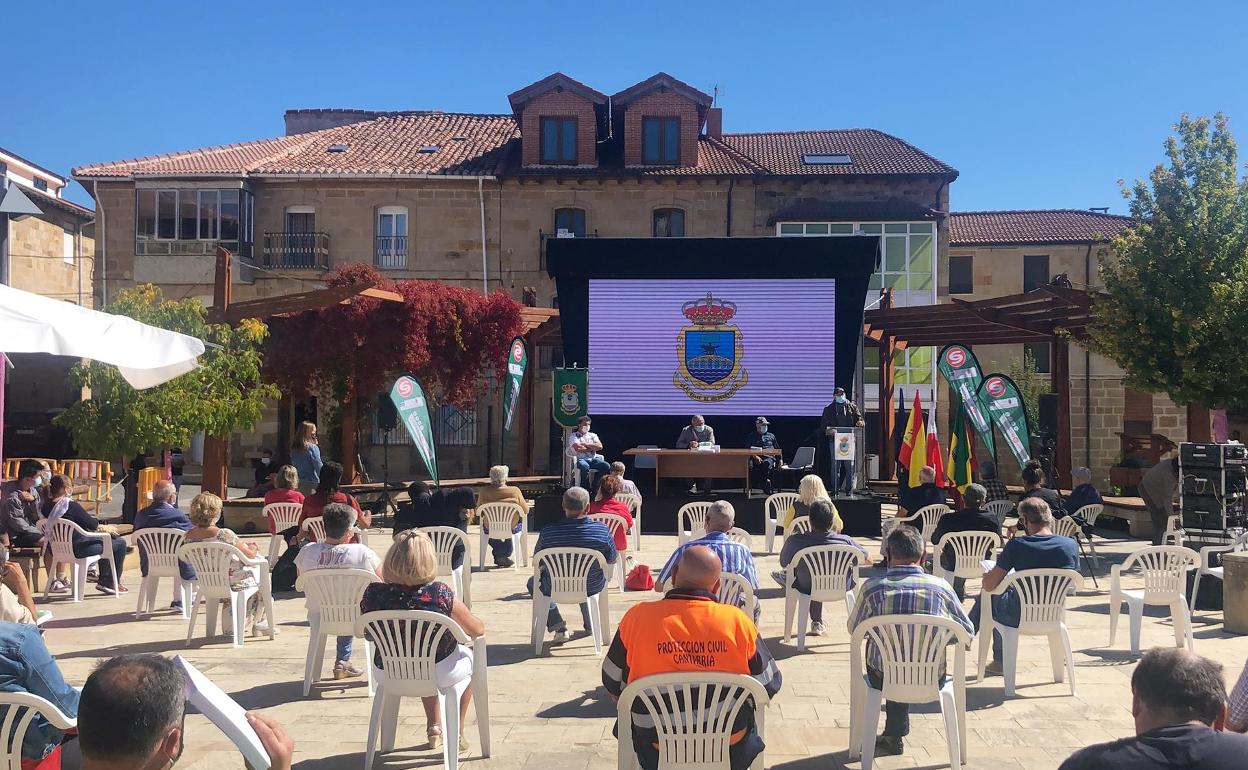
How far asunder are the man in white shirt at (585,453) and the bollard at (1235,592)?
8108 mm

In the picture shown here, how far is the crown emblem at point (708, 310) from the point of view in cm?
1697

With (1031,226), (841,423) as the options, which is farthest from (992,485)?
(1031,226)

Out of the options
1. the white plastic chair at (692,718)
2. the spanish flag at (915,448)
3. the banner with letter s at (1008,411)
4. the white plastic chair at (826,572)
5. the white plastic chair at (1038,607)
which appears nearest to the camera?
the white plastic chair at (692,718)

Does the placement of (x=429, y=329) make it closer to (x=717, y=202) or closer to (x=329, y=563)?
(x=717, y=202)

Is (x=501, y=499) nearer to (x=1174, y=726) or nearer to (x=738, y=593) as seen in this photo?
(x=738, y=593)

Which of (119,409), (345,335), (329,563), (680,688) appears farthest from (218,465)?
(680,688)

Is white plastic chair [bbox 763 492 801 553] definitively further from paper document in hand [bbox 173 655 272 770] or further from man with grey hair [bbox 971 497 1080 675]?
paper document in hand [bbox 173 655 272 770]

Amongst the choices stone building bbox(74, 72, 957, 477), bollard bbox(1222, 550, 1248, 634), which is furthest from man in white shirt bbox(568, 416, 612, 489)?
stone building bbox(74, 72, 957, 477)

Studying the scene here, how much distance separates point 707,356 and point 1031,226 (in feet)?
61.6

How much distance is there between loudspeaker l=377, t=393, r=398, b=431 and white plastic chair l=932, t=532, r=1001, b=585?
564 inches

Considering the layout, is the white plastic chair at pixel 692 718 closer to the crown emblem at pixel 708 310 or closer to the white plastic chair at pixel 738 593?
the white plastic chair at pixel 738 593

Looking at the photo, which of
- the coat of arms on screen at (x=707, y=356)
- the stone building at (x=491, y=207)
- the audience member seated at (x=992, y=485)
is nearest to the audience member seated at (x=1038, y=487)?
the audience member seated at (x=992, y=485)

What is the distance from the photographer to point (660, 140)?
26.5 metres

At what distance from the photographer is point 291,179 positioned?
25.8 metres
